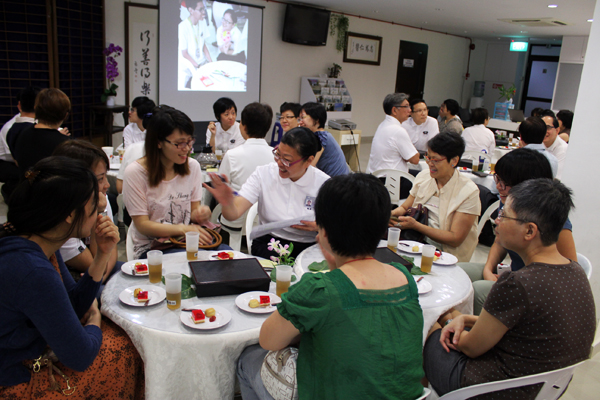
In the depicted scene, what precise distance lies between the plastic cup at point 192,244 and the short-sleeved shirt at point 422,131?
4.40 meters

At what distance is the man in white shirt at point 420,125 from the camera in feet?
18.4

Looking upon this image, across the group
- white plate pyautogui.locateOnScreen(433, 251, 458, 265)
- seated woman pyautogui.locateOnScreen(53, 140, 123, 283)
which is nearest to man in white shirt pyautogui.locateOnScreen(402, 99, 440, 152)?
white plate pyautogui.locateOnScreen(433, 251, 458, 265)

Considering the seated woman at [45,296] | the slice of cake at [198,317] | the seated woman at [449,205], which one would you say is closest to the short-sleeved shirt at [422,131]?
the seated woman at [449,205]

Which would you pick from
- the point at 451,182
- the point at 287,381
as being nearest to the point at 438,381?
the point at 287,381

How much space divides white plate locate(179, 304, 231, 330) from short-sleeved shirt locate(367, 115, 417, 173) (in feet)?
10.7

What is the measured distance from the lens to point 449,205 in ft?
8.86

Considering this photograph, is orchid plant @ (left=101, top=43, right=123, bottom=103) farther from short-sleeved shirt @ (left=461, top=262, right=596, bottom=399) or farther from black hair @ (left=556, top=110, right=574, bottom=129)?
short-sleeved shirt @ (left=461, top=262, right=596, bottom=399)

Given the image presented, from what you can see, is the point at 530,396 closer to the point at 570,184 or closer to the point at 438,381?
the point at 438,381

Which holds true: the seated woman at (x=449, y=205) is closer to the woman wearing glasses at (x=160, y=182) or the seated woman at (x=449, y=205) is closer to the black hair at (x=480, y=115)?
the woman wearing glasses at (x=160, y=182)

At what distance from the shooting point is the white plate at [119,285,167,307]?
5.31 ft

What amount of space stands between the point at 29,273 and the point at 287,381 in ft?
2.70

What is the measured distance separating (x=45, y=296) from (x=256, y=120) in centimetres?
241

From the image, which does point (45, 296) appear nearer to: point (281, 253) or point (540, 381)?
point (281, 253)

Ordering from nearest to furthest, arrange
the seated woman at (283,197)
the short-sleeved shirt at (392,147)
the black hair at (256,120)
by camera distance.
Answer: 1. the seated woman at (283,197)
2. the black hair at (256,120)
3. the short-sleeved shirt at (392,147)
